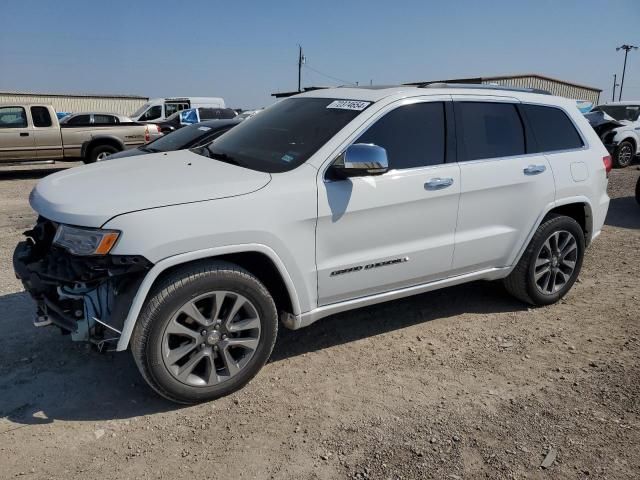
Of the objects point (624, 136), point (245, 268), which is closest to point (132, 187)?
point (245, 268)

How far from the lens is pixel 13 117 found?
1255 cm

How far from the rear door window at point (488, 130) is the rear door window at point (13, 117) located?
11892mm

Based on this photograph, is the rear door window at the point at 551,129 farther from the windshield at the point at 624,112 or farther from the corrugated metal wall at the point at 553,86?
the corrugated metal wall at the point at 553,86

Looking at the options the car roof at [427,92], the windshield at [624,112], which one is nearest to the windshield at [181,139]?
the car roof at [427,92]

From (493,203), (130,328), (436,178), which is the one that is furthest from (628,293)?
(130,328)

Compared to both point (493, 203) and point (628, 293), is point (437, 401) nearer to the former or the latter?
point (493, 203)

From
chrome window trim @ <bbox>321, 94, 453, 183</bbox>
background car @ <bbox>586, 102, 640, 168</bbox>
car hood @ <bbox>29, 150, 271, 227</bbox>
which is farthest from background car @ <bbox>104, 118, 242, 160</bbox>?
background car @ <bbox>586, 102, 640, 168</bbox>

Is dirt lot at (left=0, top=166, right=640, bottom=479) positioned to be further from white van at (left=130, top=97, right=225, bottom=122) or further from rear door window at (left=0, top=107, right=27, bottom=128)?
white van at (left=130, top=97, right=225, bottom=122)

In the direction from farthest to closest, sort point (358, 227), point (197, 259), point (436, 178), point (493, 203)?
point (493, 203) → point (436, 178) → point (358, 227) → point (197, 259)

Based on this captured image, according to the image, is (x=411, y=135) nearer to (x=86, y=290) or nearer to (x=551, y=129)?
(x=551, y=129)

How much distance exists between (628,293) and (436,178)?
2.64 m

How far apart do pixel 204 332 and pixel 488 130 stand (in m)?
2.60

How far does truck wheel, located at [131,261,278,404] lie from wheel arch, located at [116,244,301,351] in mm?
55

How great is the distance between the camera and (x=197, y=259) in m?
2.99
